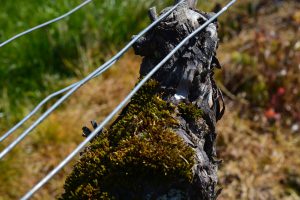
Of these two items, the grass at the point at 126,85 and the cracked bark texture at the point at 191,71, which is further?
the grass at the point at 126,85

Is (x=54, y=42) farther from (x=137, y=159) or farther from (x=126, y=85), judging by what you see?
(x=137, y=159)

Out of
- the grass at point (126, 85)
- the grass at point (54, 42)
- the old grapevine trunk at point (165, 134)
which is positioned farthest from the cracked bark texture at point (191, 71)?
the grass at point (54, 42)

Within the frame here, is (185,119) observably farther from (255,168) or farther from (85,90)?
(85,90)

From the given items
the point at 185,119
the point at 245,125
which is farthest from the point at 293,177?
the point at 185,119

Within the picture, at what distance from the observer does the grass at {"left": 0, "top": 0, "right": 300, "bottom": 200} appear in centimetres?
367

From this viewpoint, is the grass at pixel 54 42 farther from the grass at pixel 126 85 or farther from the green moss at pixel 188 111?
the green moss at pixel 188 111

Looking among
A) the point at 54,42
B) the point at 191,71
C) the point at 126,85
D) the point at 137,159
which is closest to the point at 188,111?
the point at 191,71

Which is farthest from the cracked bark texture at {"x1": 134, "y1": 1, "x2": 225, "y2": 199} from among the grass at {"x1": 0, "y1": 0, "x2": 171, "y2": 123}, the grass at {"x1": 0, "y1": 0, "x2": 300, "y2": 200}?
the grass at {"x1": 0, "y1": 0, "x2": 171, "y2": 123}

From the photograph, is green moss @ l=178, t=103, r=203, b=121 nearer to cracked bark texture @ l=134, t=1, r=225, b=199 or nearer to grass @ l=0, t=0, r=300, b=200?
cracked bark texture @ l=134, t=1, r=225, b=199

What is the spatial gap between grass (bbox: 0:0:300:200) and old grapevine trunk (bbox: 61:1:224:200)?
2.09 m

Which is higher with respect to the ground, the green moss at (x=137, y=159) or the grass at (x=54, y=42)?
the green moss at (x=137, y=159)

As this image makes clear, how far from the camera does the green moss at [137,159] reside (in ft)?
4.61

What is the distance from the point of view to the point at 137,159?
1407mm

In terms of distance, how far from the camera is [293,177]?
144 inches
